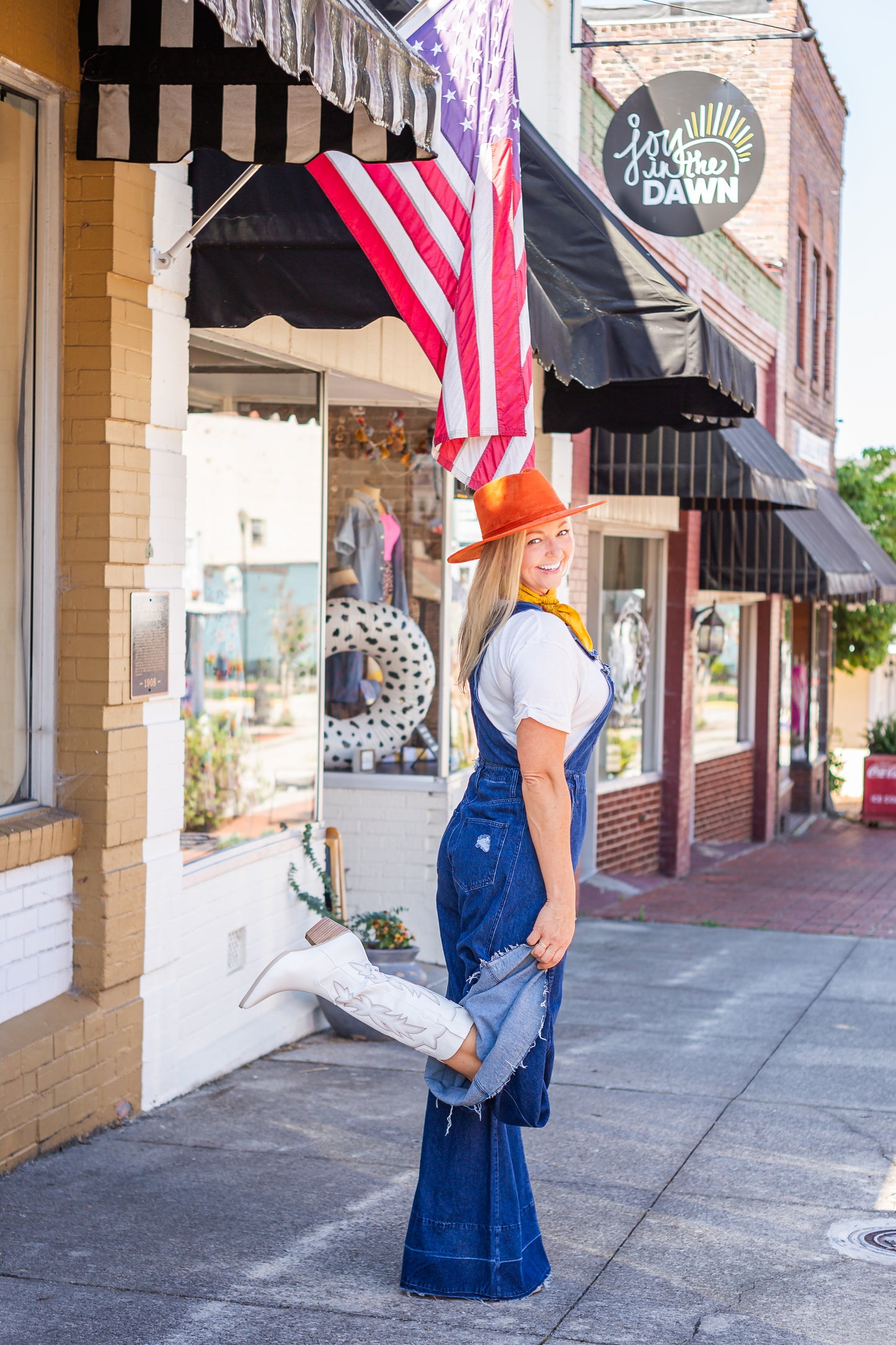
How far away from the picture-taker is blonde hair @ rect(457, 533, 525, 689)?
3885 mm

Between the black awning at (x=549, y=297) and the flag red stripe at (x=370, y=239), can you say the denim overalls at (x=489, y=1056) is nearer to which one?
the flag red stripe at (x=370, y=239)

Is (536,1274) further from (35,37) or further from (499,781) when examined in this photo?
(35,37)

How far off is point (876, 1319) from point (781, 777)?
13.8 meters

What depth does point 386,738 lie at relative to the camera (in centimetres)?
818

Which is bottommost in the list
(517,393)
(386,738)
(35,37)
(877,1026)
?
(877,1026)

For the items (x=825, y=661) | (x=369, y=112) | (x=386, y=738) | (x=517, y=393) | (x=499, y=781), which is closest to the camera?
(x=499, y=781)

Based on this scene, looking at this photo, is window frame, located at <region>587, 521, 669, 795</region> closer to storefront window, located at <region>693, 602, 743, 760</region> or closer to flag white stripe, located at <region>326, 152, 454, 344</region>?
storefront window, located at <region>693, 602, 743, 760</region>

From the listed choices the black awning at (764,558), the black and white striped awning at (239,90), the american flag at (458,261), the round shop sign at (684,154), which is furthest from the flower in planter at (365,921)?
the black awning at (764,558)

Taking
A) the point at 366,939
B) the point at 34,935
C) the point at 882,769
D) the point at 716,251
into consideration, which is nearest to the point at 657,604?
the point at 716,251

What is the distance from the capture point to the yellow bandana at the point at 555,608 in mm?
3906

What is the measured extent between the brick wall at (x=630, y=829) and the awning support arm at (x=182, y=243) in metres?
6.97

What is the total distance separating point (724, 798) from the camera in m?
15.4

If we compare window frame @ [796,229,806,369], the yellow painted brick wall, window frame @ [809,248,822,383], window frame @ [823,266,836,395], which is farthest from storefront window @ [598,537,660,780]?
window frame @ [823,266,836,395]

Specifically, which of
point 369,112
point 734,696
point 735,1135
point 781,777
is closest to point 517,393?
point 369,112
